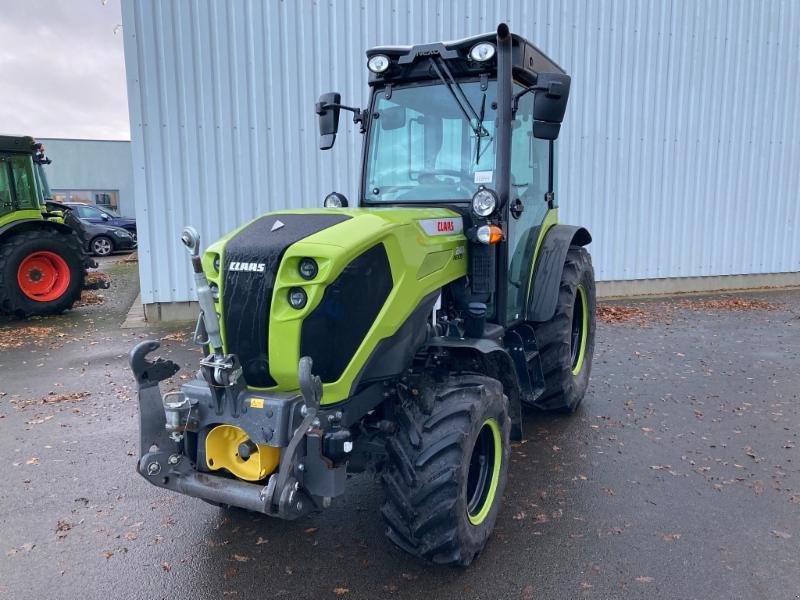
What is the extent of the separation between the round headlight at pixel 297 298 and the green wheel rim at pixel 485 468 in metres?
1.19

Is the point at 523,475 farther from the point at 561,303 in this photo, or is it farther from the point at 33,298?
the point at 33,298

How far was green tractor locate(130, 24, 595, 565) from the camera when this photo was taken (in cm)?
271

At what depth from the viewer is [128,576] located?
9.97ft

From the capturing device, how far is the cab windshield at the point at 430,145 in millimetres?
3783

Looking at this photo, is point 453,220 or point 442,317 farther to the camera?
point 442,317

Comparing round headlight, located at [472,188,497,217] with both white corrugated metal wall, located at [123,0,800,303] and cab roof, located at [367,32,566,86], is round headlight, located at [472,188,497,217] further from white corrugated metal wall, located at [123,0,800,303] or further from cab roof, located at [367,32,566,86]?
white corrugated metal wall, located at [123,0,800,303]

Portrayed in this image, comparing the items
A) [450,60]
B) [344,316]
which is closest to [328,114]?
[450,60]

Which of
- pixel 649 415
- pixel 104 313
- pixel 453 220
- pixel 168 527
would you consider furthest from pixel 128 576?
pixel 104 313

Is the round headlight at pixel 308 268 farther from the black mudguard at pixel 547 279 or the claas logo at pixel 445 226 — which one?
the black mudguard at pixel 547 279

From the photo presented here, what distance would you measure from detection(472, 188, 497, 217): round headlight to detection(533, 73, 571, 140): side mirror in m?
0.42

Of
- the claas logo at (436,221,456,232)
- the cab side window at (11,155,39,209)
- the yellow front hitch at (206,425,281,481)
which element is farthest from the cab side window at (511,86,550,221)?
the cab side window at (11,155,39,209)

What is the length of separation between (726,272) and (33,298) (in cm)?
1236

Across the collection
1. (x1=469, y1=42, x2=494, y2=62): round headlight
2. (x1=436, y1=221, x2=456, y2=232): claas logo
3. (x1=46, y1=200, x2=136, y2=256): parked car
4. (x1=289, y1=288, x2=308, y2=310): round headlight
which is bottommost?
(x1=46, y1=200, x2=136, y2=256): parked car

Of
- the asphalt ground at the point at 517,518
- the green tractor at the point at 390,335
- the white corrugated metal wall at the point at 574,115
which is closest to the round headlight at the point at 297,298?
the green tractor at the point at 390,335
